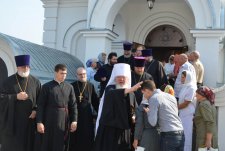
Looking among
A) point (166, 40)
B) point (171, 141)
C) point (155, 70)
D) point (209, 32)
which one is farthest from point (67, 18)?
point (171, 141)

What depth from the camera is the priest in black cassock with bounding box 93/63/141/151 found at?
225 inches

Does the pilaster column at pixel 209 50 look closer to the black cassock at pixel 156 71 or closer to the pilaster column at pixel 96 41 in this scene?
the black cassock at pixel 156 71

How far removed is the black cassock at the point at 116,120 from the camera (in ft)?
18.8

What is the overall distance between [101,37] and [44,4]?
12.1 ft

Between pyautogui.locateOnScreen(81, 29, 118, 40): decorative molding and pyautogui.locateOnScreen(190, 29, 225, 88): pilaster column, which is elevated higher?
pyautogui.locateOnScreen(81, 29, 118, 40): decorative molding

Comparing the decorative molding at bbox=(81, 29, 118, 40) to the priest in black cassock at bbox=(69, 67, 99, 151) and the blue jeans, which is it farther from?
the blue jeans

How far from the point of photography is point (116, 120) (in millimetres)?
5719

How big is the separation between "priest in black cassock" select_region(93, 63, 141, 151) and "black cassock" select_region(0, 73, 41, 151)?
1361mm

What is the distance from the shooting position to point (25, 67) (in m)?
6.40

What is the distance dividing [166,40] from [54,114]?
7.94 m

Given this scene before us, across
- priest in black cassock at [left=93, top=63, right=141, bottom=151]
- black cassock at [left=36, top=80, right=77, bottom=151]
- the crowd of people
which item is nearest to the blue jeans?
the crowd of people

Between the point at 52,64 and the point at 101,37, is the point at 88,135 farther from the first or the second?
the point at 101,37

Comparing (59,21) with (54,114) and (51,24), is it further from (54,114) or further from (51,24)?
(54,114)

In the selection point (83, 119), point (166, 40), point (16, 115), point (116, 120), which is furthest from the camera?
point (166, 40)
